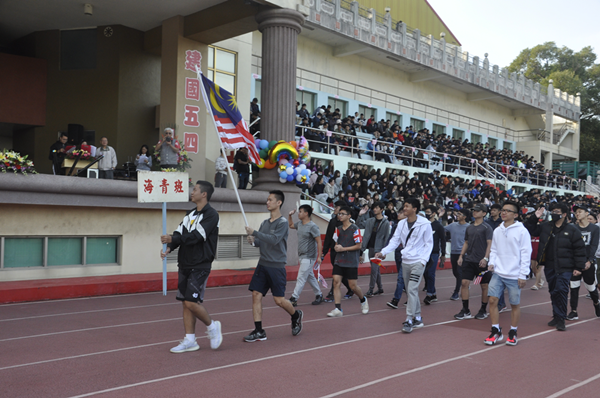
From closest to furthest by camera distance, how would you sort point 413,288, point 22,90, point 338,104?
point 413,288
point 22,90
point 338,104

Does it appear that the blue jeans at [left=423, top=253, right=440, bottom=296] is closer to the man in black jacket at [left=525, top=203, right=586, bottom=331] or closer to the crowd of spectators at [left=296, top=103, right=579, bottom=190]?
the man in black jacket at [left=525, top=203, right=586, bottom=331]

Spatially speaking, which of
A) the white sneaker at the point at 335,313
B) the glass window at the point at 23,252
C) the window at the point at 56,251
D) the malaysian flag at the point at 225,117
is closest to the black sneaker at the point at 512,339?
the white sneaker at the point at 335,313

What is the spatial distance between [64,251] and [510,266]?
955 centimetres

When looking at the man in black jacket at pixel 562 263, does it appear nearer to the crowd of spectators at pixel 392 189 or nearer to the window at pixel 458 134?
the crowd of spectators at pixel 392 189

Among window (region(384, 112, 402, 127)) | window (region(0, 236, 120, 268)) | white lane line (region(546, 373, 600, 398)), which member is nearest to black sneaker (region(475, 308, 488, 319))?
white lane line (region(546, 373, 600, 398))

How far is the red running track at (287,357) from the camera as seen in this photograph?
5.33 meters

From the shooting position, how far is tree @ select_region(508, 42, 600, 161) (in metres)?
61.8

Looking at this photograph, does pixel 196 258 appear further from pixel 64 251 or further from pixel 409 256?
pixel 64 251

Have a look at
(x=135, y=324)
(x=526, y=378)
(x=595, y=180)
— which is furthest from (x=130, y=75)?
(x=595, y=180)

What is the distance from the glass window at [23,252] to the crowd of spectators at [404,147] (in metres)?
12.6

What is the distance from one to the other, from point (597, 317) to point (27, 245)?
11.3 m

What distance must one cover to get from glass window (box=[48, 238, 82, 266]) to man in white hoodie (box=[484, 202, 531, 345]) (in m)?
9.21


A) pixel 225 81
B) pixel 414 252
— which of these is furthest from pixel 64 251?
pixel 225 81

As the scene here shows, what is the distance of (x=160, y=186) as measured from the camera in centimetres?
931
